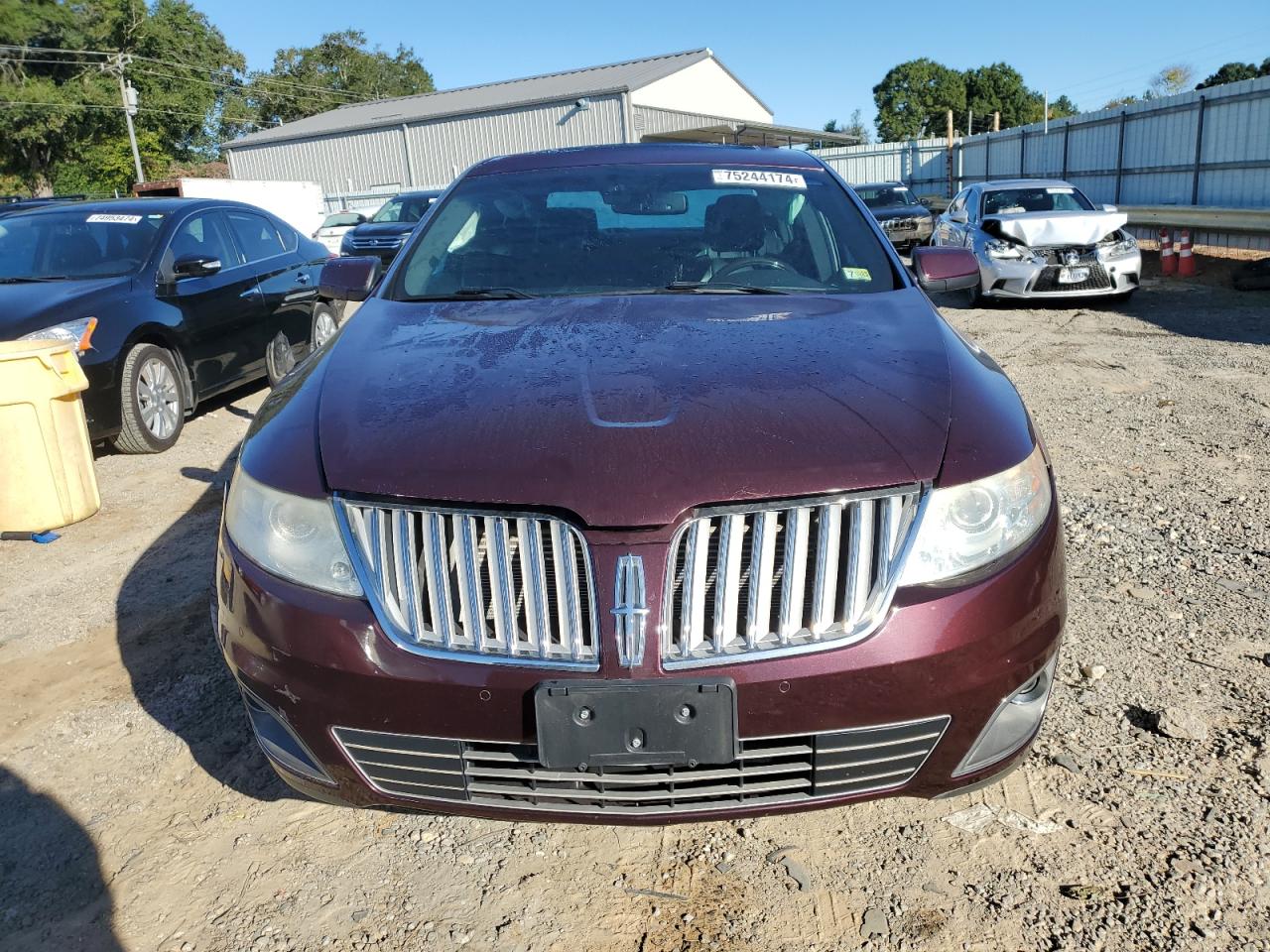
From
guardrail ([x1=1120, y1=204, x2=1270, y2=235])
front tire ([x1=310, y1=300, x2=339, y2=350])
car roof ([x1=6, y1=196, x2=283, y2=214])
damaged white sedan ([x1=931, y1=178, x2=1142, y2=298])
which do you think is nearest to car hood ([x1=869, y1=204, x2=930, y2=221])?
guardrail ([x1=1120, y1=204, x2=1270, y2=235])

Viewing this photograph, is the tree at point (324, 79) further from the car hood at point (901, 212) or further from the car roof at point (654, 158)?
the car roof at point (654, 158)

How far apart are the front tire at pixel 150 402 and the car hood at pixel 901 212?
553 inches

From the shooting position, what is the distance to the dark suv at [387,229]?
16047mm

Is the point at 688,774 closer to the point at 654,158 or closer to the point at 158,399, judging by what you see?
the point at 654,158

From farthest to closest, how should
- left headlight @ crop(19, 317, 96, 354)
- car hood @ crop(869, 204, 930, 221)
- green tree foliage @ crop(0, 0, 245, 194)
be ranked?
green tree foliage @ crop(0, 0, 245, 194) < car hood @ crop(869, 204, 930, 221) < left headlight @ crop(19, 317, 96, 354)

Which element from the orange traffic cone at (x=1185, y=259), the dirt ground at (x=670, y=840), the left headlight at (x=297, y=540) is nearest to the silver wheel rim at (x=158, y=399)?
the dirt ground at (x=670, y=840)

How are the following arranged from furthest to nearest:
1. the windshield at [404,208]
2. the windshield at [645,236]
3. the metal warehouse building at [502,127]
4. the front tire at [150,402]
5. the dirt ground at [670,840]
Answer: the metal warehouse building at [502,127] → the windshield at [404,208] → the front tire at [150,402] → the windshield at [645,236] → the dirt ground at [670,840]

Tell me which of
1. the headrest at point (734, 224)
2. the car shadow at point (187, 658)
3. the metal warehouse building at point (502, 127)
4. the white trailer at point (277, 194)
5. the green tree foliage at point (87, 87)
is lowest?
the car shadow at point (187, 658)

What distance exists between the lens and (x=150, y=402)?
6.11 m

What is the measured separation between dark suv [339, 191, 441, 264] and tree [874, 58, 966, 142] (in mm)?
76306

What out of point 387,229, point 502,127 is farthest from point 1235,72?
point 387,229

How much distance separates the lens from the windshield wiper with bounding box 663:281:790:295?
293 cm

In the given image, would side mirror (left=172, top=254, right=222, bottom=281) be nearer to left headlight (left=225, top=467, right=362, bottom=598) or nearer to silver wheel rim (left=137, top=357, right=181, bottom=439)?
silver wheel rim (left=137, top=357, right=181, bottom=439)

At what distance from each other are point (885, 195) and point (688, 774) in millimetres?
18885
